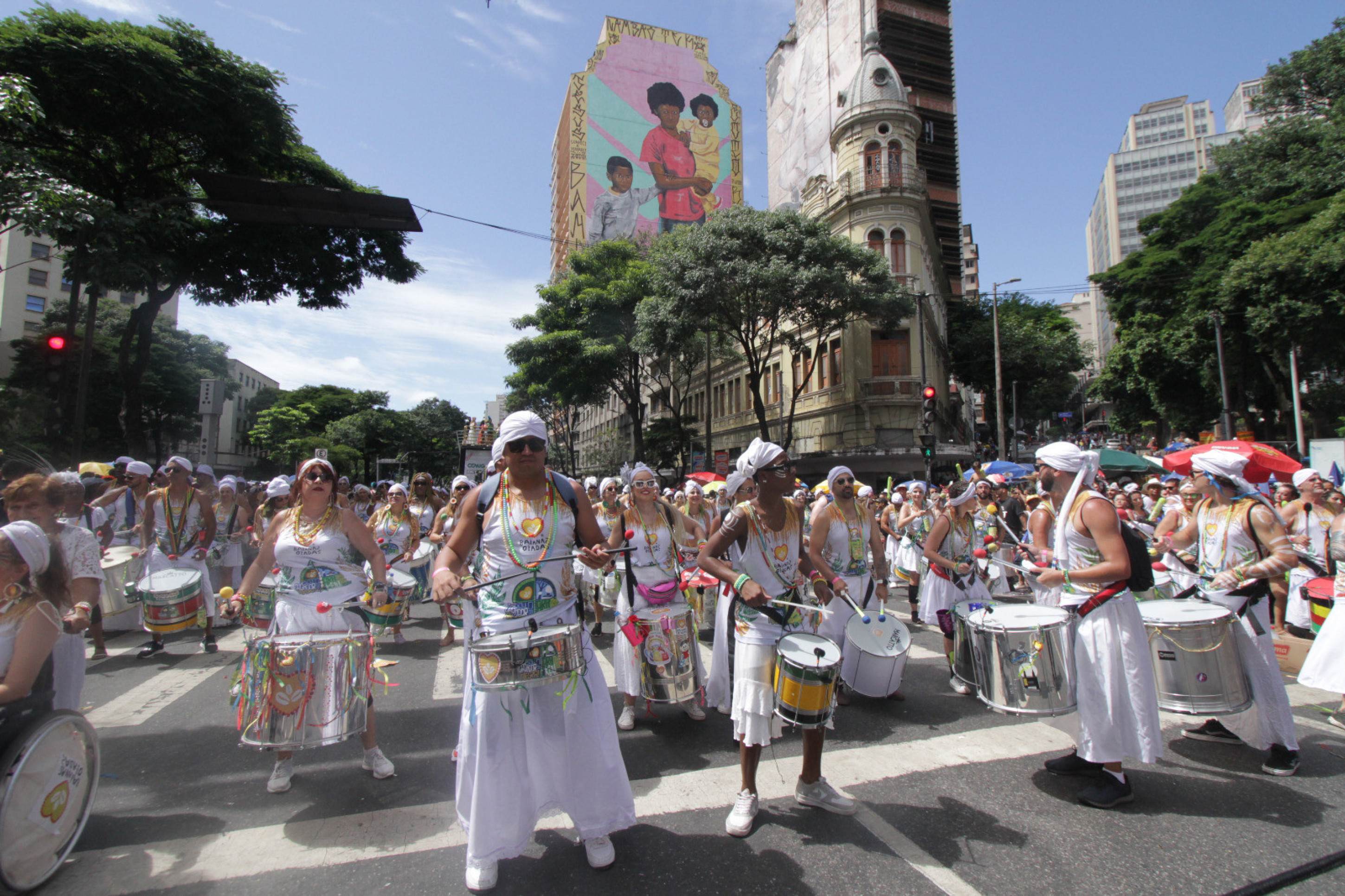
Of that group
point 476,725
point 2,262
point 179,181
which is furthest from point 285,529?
point 2,262

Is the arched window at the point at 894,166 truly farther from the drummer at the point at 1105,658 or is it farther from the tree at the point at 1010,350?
the drummer at the point at 1105,658

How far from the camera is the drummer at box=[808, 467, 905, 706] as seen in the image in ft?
19.2

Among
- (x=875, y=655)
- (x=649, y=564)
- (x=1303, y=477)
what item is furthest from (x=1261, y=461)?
(x=649, y=564)

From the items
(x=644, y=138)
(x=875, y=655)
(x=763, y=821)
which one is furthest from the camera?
(x=644, y=138)

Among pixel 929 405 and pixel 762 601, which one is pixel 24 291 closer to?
pixel 929 405

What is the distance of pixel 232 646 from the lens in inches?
336

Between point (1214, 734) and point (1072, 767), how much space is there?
147cm

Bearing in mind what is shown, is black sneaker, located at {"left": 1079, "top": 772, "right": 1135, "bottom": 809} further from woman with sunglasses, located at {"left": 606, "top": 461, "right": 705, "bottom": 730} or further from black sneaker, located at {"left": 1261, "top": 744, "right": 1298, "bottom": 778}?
woman with sunglasses, located at {"left": 606, "top": 461, "right": 705, "bottom": 730}

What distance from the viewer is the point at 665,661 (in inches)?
211

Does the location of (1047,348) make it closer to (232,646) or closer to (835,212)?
(835,212)

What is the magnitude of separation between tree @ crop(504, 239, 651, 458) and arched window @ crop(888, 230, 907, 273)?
11.9 m

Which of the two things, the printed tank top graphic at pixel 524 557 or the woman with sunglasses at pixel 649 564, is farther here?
the woman with sunglasses at pixel 649 564

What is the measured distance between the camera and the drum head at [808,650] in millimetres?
3555

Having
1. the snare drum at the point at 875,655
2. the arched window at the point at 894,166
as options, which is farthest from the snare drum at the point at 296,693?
the arched window at the point at 894,166
